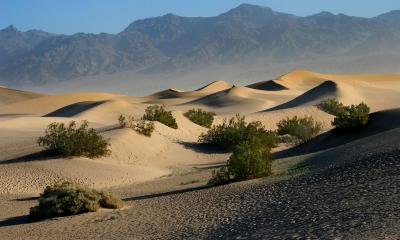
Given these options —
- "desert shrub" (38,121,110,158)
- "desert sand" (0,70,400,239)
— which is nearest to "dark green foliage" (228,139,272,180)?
"desert sand" (0,70,400,239)

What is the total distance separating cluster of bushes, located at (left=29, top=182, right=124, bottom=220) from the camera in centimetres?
1792

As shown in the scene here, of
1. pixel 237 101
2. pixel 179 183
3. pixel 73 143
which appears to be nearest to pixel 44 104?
pixel 237 101

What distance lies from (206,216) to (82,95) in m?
101

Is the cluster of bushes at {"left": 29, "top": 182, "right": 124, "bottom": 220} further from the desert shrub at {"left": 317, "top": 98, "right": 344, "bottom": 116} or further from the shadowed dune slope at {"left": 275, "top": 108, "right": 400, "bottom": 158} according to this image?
the desert shrub at {"left": 317, "top": 98, "right": 344, "bottom": 116}

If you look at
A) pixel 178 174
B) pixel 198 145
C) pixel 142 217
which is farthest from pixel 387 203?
pixel 198 145

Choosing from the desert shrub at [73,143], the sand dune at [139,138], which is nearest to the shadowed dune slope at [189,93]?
the sand dune at [139,138]

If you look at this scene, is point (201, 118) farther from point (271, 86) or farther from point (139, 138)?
point (271, 86)

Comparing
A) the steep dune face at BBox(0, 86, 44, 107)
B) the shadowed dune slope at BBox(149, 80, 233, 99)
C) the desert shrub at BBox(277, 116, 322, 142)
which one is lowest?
the desert shrub at BBox(277, 116, 322, 142)

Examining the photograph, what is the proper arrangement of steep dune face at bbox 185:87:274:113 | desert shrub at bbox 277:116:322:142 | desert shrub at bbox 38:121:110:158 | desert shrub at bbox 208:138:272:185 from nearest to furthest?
→ desert shrub at bbox 208:138:272:185
desert shrub at bbox 38:121:110:158
desert shrub at bbox 277:116:322:142
steep dune face at bbox 185:87:274:113

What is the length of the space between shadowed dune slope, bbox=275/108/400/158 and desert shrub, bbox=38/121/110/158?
27.2 ft

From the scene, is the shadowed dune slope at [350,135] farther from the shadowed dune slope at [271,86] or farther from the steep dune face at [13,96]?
the steep dune face at [13,96]

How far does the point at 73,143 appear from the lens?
2947cm

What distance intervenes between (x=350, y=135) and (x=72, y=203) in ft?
57.9

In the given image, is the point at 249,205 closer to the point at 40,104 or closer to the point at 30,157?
the point at 30,157
